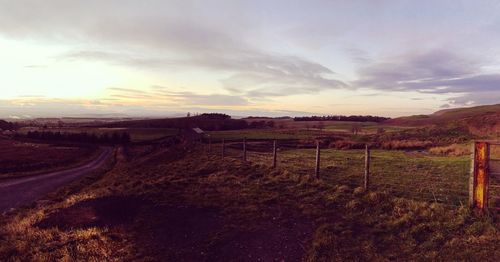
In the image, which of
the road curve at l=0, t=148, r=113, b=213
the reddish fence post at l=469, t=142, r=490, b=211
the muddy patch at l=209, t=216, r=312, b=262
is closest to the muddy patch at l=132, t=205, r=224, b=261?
the muddy patch at l=209, t=216, r=312, b=262

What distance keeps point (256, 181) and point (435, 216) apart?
351 inches

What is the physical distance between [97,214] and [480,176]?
42.5 ft

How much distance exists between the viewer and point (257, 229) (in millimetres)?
10297

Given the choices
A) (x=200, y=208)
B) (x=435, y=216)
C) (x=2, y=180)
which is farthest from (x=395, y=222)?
(x=2, y=180)

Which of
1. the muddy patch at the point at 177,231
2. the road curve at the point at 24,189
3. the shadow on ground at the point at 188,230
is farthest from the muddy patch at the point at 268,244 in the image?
the road curve at the point at 24,189

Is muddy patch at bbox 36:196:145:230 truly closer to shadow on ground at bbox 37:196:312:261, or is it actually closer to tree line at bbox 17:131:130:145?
shadow on ground at bbox 37:196:312:261

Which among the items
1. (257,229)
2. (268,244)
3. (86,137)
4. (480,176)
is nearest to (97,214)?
(257,229)

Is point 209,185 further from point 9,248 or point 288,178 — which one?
point 9,248

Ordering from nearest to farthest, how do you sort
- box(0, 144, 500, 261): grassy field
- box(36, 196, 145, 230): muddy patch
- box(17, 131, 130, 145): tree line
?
box(0, 144, 500, 261): grassy field < box(36, 196, 145, 230): muddy patch < box(17, 131, 130, 145): tree line

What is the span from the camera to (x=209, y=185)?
1734 cm

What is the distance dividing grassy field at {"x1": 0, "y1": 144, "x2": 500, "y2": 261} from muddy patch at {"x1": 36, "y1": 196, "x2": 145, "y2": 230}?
42 millimetres

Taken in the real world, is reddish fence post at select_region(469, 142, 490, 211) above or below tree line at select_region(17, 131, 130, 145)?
above

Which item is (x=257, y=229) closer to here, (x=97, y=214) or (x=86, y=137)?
(x=97, y=214)

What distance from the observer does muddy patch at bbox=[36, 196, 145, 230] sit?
1209cm
